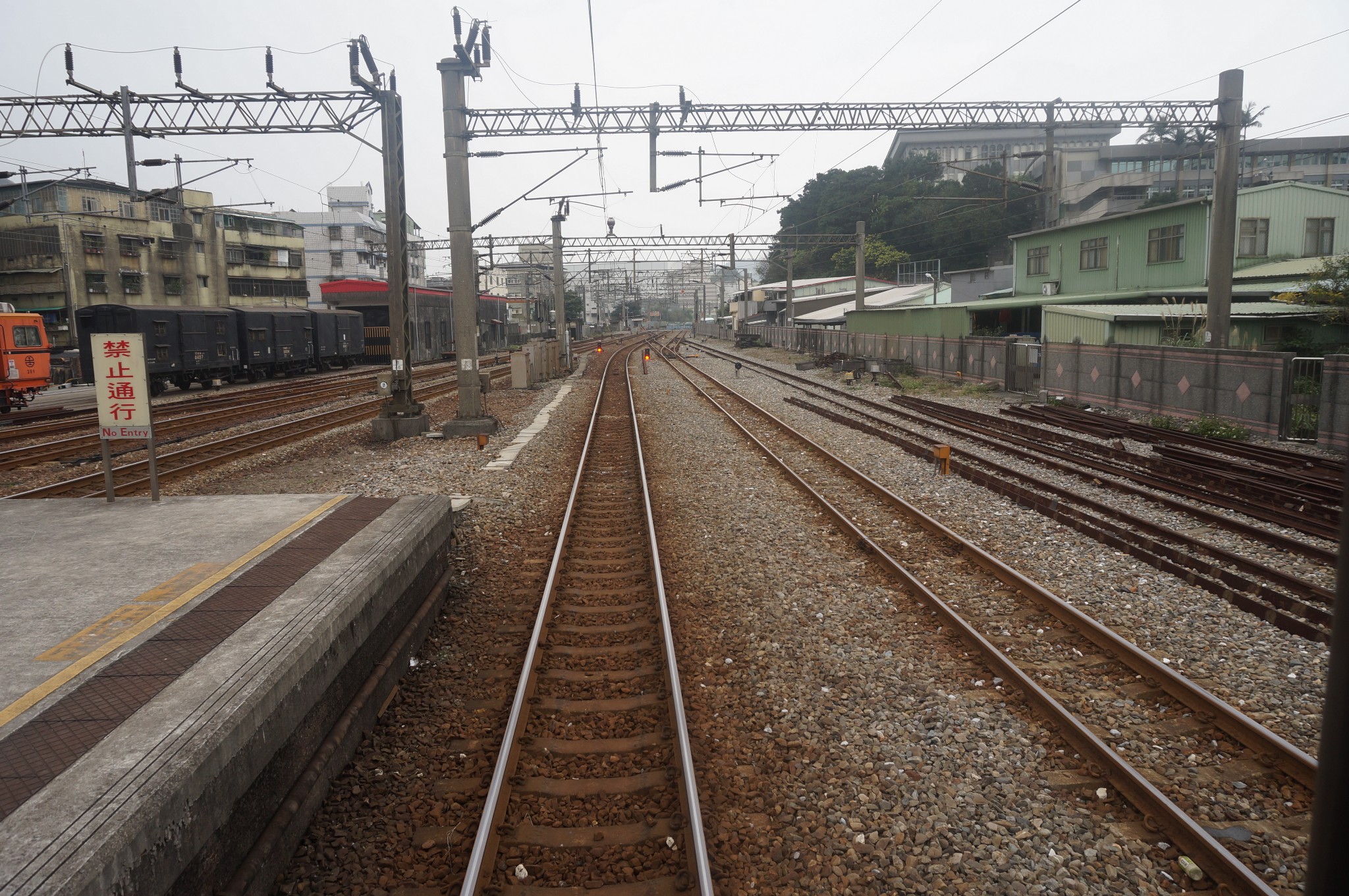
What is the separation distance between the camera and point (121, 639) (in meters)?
4.79

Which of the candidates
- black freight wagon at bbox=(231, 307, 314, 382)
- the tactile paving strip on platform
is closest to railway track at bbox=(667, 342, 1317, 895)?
the tactile paving strip on platform

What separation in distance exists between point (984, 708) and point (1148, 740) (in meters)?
0.93

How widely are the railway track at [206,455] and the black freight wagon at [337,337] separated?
662 inches

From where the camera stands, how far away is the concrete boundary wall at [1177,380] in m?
16.1

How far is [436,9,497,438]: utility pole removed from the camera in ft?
58.1

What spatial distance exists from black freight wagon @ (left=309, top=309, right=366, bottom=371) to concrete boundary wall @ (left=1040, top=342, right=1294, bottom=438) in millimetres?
30299

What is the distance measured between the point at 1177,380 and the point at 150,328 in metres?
28.7

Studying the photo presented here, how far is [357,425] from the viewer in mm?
20312

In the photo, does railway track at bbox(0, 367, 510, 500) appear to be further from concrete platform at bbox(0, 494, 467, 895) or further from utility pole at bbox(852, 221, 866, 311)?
utility pole at bbox(852, 221, 866, 311)

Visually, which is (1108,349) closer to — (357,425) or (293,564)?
(357,425)

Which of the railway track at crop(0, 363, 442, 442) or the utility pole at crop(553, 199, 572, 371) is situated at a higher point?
the utility pole at crop(553, 199, 572, 371)

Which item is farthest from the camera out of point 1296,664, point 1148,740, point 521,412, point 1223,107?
point 521,412

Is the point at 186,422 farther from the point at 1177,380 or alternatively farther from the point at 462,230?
the point at 1177,380

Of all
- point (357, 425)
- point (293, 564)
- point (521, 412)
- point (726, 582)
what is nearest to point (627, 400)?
point (521, 412)
